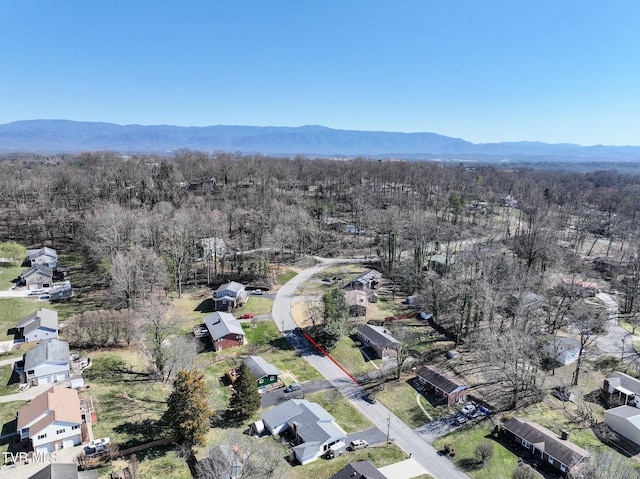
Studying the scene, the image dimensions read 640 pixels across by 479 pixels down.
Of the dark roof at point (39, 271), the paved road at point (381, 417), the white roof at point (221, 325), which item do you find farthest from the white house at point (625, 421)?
the dark roof at point (39, 271)

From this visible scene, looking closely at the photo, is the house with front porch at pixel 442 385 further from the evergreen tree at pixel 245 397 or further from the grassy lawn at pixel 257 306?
the grassy lawn at pixel 257 306

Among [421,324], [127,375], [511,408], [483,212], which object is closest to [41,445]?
[127,375]

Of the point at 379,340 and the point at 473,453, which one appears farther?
the point at 379,340

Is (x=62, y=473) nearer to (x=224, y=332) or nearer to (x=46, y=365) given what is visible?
(x=46, y=365)

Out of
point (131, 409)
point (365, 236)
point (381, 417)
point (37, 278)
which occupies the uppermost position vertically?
point (365, 236)

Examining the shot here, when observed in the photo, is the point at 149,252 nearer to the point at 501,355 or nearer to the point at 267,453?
the point at 267,453

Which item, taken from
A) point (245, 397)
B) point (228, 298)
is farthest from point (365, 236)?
point (245, 397)

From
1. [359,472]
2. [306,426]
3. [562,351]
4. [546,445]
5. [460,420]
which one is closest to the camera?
[359,472]

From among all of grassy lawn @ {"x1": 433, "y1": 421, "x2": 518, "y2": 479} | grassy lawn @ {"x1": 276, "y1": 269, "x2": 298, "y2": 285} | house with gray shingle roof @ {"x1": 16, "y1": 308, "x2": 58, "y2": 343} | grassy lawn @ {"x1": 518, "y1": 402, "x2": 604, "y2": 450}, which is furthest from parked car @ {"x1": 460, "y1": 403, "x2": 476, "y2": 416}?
house with gray shingle roof @ {"x1": 16, "y1": 308, "x2": 58, "y2": 343}
